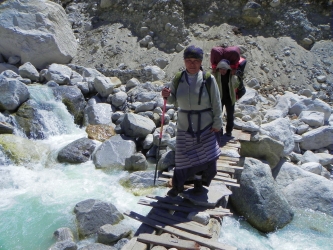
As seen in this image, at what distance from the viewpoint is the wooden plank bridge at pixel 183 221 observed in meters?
4.08

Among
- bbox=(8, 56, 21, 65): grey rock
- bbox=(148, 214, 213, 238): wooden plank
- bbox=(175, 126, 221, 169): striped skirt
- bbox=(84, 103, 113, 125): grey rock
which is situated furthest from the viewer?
bbox=(8, 56, 21, 65): grey rock

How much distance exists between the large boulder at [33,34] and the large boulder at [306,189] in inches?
317

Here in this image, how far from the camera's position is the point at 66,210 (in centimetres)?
631

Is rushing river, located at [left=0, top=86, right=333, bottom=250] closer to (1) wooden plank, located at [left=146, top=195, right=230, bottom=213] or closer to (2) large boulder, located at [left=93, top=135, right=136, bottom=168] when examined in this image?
(2) large boulder, located at [left=93, top=135, right=136, bottom=168]

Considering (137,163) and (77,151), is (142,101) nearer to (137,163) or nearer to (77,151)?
(77,151)

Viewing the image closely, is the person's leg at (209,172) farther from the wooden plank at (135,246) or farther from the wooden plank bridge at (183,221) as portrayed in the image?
the wooden plank at (135,246)

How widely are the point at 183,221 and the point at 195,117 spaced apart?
1.19 m

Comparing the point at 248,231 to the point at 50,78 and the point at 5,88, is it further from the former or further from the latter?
the point at 50,78

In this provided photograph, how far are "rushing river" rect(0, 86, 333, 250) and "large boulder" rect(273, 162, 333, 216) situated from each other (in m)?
0.18

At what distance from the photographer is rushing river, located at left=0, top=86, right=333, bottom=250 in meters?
5.78

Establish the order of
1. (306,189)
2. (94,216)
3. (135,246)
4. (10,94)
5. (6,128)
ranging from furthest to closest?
(10,94) < (6,128) < (306,189) < (94,216) < (135,246)

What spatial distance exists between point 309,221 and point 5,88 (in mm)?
6900

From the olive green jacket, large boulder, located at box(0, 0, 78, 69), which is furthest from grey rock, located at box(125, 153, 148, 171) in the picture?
large boulder, located at box(0, 0, 78, 69)

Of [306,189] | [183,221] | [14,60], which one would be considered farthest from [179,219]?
[14,60]
